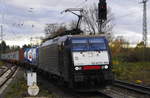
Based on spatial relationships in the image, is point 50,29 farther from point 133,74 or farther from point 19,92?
point 19,92

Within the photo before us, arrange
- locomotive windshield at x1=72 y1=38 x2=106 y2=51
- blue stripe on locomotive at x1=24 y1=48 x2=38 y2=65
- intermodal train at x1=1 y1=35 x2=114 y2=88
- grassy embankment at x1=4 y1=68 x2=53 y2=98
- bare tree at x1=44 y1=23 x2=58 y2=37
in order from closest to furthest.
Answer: intermodal train at x1=1 y1=35 x2=114 y2=88
grassy embankment at x1=4 y1=68 x2=53 y2=98
locomotive windshield at x1=72 y1=38 x2=106 y2=51
blue stripe on locomotive at x1=24 y1=48 x2=38 y2=65
bare tree at x1=44 y1=23 x2=58 y2=37

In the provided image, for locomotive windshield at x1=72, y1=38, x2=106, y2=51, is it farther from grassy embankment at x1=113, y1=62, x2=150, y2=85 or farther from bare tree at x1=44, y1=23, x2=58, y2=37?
bare tree at x1=44, y1=23, x2=58, y2=37

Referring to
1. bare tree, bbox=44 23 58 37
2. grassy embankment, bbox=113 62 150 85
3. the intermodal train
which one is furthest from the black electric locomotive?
bare tree, bbox=44 23 58 37

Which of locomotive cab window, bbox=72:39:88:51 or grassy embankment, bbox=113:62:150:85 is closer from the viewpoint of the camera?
locomotive cab window, bbox=72:39:88:51

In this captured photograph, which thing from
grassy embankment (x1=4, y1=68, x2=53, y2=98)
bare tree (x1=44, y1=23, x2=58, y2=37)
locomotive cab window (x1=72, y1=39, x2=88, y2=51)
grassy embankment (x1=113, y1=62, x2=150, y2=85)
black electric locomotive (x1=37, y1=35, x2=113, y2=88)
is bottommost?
grassy embankment (x1=4, y1=68, x2=53, y2=98)

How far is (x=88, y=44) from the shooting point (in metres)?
15.4

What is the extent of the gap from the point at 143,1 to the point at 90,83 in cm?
2639

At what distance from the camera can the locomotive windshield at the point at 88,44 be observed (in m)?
15.2

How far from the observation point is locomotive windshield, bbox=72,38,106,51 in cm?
1524

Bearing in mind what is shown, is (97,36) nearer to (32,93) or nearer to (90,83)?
(90,83)

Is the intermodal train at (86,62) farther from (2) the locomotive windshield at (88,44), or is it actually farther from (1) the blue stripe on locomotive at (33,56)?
(1) the blue stripe on locomotive at (33,56)

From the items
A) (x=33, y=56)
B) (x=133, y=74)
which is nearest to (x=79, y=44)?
(x=133, y=74)

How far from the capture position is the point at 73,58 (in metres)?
14.7

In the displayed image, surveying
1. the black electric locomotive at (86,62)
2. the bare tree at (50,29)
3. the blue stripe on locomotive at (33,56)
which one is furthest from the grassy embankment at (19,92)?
the bare tree at (50,29)
